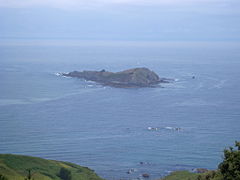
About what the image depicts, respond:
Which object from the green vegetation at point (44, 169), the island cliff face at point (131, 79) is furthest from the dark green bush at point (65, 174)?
the island cliff face at point (131, 79)

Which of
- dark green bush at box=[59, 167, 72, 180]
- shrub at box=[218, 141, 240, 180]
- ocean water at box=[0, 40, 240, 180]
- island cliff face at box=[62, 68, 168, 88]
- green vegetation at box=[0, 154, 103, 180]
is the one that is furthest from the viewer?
island cliff face at box=[62, 68, 168, 88]

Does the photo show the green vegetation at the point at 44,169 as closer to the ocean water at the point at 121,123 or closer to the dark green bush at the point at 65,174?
the dark green bush at the point at 65,174

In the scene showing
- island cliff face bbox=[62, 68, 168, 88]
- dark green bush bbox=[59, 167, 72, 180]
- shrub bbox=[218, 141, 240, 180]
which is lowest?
dark green bush bbox=[59, 167, 72, 180]

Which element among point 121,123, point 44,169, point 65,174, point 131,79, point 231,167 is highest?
point 131,79

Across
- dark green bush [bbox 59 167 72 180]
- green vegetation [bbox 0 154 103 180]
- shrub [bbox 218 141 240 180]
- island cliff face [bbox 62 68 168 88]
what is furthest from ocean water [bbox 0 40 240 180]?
shrub [bbox 218 141 240 180]

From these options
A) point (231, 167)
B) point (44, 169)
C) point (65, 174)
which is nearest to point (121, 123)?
point (44, 169)

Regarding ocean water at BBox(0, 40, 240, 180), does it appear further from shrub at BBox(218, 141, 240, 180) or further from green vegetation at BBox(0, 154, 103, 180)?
shrub at BBox(218, 141, 240, 180)

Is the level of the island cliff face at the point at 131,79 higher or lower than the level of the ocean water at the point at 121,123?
higher

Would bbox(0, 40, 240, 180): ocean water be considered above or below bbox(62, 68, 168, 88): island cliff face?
below

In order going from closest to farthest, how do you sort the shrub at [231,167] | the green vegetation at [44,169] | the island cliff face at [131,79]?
1. the shrub at [231,167]
2. the green vegetation at [44,169]
3. the island cliff face at [131,79]

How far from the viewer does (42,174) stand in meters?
46.4

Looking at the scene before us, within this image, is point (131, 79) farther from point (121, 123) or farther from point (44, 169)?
point (44, 169)

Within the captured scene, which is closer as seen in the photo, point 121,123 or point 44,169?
point 44,169

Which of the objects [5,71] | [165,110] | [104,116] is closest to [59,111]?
[104,116]
